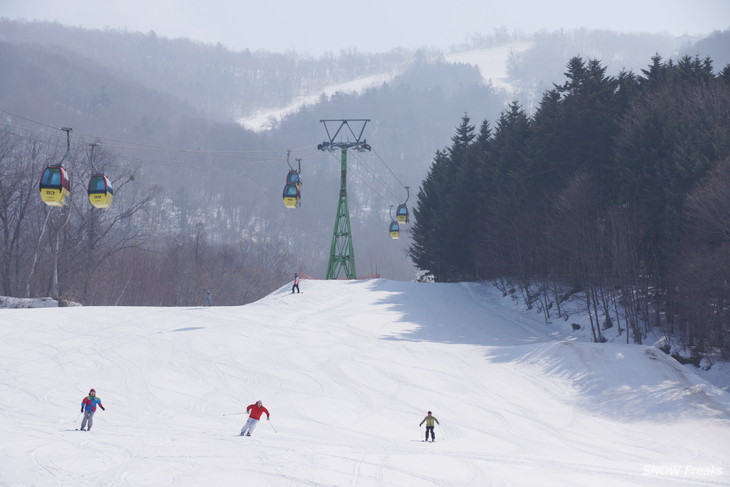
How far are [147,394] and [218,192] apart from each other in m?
169

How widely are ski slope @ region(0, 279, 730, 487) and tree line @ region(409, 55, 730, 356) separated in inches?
160

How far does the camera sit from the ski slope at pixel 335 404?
16406mm

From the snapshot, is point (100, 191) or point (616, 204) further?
point (616, 204)

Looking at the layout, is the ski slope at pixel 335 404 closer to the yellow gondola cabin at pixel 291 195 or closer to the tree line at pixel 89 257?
the yellow gondola cabin at pixel 291 195

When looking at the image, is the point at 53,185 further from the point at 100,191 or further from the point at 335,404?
the point at 335,404

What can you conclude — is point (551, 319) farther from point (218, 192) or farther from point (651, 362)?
point (218, 192)

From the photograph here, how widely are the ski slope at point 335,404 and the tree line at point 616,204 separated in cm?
405

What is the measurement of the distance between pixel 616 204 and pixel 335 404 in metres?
22.0

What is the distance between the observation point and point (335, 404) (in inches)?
1009

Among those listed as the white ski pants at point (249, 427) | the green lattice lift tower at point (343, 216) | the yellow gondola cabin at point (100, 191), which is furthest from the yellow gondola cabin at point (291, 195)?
the white ski pants at point (249, 427)

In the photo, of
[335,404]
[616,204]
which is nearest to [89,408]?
[335,404]

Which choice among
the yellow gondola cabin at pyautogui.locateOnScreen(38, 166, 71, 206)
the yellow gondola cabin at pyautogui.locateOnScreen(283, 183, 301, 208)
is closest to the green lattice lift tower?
the yellow gondola cabin at pyautogui.locateOnScreen(283, 183, 301, 208)

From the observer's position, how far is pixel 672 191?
34.0 metres

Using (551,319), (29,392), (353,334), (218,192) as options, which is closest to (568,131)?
(551,319)
